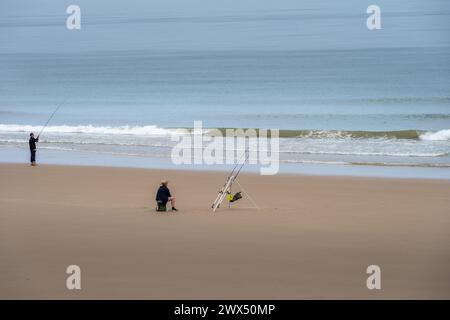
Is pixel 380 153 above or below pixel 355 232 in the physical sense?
above

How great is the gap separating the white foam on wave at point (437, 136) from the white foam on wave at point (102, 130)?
880 centimetres

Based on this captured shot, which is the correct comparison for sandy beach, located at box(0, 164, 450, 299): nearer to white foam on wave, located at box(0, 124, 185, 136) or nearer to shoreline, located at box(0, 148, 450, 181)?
shoreline, located at box(0, 148, 450, 181)

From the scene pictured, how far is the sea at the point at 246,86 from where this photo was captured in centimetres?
2550

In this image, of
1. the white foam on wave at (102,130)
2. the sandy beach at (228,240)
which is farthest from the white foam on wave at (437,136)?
the sandy beach at (228,240)

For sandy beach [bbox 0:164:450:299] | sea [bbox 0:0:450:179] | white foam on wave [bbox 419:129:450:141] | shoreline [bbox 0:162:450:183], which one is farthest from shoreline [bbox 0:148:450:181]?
white foam on wave [bbox 419:129:450:141]

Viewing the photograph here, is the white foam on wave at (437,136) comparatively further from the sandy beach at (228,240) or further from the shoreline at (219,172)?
the sandy beach at (228,240)

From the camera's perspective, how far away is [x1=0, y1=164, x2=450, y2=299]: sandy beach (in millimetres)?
9695

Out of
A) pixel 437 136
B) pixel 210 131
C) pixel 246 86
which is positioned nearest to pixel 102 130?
pixel 210 131

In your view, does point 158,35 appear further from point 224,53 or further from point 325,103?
point 325,103

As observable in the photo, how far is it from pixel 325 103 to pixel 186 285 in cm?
3126

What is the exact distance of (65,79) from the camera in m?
57.5

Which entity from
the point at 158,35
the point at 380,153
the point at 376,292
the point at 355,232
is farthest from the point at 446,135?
the point at 158,35

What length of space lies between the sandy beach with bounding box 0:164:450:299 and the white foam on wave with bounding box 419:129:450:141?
1019cm

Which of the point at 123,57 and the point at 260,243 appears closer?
the point at 260,243
